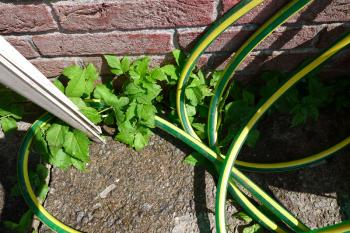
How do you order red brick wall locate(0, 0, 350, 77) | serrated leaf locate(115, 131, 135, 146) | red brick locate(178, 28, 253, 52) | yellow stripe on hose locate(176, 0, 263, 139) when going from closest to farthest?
1. yellow stripe on hose locate(176, 0, 263, 139)
2. red brick wall locate(0, 0, 350, 77)
3. red brick locate(178, 28, 253, 52)
4. serrated leaf locate(115, 131, 135, 146)

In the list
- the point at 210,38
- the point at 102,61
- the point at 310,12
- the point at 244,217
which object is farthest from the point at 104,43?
the point at 244,217

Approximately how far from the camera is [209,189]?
4.51 feet

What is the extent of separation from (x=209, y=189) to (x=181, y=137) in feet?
0.78

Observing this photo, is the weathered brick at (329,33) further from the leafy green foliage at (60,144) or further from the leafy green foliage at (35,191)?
the leafy green foliage at (35,191)

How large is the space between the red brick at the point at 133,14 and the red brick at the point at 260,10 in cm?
5

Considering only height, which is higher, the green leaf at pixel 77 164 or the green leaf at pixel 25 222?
the green leaf at pixel 77 164

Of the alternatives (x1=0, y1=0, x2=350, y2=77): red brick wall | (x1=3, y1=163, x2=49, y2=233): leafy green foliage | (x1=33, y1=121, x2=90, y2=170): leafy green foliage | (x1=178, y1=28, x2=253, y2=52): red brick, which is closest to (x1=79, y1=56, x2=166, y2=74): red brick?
(x1=0, y1=0, x2=350, y2=77): red brick wall

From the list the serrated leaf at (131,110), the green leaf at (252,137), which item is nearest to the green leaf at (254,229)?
the green leaf at (252,137)

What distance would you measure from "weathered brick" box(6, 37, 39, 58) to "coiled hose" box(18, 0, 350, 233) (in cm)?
24

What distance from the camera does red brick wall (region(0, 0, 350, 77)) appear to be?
1.08 meters

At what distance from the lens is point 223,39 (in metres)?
1.21

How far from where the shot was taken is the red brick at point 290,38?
1.20 m

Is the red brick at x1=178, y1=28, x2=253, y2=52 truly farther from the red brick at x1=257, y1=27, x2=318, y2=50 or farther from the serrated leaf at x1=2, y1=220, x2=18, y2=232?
the serrated leaf at x1=2, y1=220, x2=18, y2=232

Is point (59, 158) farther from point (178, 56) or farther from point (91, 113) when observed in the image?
point (178, 56)
